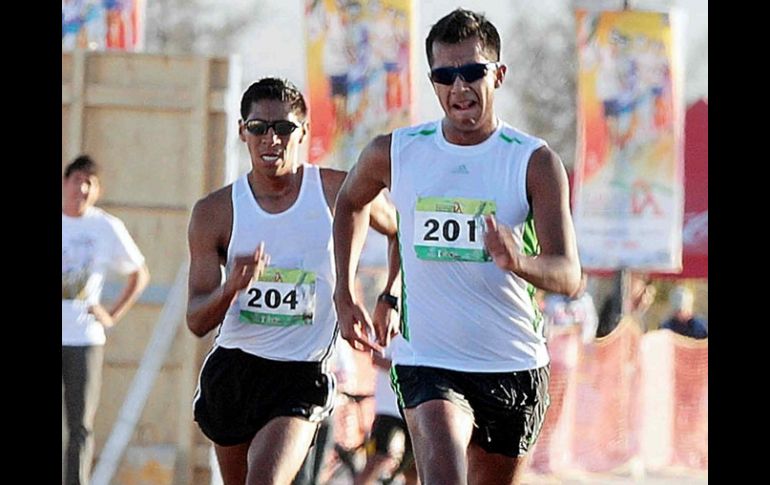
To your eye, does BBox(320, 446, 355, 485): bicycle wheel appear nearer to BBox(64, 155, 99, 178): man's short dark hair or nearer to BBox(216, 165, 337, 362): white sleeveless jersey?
BBox(64, 155, 99, 178): man's short dark hair

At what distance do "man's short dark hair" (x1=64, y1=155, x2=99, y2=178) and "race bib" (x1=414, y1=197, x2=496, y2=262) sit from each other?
3982 millimetres

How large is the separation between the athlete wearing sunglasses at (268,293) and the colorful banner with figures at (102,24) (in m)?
3.56

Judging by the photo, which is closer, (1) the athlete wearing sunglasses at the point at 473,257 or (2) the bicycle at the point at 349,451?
(1) the athlete wearing sunglasses at the point at 473,257

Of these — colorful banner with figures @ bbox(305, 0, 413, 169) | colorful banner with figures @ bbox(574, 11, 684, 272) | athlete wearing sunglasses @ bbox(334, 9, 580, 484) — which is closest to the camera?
athlete wearing sunglasses @ bbox(334, 9, 580, 484)

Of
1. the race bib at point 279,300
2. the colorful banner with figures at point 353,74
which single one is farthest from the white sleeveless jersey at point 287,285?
the colorful banner with figures at point 353,74

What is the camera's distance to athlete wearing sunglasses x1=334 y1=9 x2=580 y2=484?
5379 mm

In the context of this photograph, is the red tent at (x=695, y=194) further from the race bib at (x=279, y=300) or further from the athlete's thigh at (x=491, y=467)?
the athlete's thigh at (x=491, y=467)

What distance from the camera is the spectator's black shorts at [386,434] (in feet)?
29.3

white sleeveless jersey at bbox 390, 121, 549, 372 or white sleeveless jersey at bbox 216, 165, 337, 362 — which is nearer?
white sleeveless jersey at bbox 390, 121, 549, 372

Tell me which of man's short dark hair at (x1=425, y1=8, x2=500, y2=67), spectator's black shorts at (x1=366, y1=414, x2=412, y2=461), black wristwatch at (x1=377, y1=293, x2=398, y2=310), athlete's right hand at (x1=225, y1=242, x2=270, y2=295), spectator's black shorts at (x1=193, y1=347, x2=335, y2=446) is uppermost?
man's short dark hair at (x1=425, y1=8, x2=500, y2=67)

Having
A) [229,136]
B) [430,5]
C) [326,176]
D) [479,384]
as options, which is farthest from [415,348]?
[430,5]

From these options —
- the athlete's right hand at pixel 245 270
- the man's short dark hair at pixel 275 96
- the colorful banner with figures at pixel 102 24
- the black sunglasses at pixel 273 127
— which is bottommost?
the athlete's right hand at pixel 245 270

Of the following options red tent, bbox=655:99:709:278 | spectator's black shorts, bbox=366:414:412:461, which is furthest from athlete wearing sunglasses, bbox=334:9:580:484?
red tent, bbox=655:99:709:278
